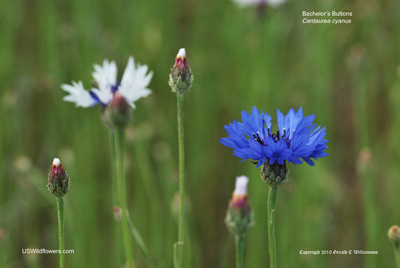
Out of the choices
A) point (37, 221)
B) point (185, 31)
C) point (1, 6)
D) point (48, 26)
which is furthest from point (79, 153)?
point (185, 31)

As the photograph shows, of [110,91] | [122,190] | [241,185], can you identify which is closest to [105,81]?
[110,91]

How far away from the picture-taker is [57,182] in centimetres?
90

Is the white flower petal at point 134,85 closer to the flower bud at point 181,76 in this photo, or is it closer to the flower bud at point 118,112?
the flower bud at point 118,112

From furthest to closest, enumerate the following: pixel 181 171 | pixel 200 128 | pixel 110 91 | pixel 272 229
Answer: pixel 200 128, pixel 110 91, pixel 181 171, pixel 272 229

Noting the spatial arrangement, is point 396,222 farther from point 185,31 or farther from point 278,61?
point 185,31

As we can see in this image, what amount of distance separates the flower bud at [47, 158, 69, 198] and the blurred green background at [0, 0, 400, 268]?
65 centimetres

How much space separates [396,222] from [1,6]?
66.2 inches

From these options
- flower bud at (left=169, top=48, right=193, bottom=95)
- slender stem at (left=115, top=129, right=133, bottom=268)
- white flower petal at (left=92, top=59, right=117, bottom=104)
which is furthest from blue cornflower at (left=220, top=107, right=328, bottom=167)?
white flower petal at (left=92, top=59, right=117, bottom=104)

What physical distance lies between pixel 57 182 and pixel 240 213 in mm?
297

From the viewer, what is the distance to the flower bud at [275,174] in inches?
34.5

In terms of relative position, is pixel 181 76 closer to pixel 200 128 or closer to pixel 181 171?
pixel 181 171

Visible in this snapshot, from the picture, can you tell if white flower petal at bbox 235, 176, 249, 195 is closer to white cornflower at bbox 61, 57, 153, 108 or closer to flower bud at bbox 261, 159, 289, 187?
flower bud at bbox 261, 159, 289, 187

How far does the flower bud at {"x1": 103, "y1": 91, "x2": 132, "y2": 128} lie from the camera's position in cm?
104

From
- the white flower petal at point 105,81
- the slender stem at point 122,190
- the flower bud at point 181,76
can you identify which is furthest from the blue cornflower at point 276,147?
the white flower petal at point 105,81
